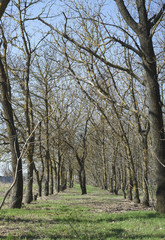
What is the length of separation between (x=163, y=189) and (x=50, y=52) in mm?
12310

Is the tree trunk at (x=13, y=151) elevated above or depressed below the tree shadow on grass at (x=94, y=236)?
above

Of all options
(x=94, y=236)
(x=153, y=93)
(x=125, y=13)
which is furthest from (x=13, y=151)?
(x=125, y=13)

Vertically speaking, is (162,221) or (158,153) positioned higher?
(158,153)

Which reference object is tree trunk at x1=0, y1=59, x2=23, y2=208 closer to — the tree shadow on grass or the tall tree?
the tree shadow on grass

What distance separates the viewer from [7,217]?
24.8 ft

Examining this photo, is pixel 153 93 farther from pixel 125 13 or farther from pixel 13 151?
pixel 13 151

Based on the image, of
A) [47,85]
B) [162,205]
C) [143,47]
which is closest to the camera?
[162,205]

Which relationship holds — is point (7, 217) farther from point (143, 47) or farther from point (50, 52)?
point (50, 52)

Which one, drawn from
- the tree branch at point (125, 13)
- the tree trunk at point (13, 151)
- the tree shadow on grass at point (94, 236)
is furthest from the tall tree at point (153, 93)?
the tree trunk at point (13, 151)

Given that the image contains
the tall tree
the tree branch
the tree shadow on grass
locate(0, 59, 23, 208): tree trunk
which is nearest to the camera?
the tree shadow on grass

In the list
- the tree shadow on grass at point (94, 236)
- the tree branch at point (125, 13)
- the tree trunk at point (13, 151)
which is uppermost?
the tree branch at point (125, 13)

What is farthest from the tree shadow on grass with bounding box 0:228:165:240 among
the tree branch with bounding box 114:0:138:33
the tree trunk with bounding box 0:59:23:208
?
the tree branch with bounding box 114:0:138:33

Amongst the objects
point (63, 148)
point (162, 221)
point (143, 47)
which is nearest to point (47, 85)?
point (63, 148)

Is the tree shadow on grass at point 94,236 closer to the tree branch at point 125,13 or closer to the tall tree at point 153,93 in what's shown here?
the tall tree at point 153,93
